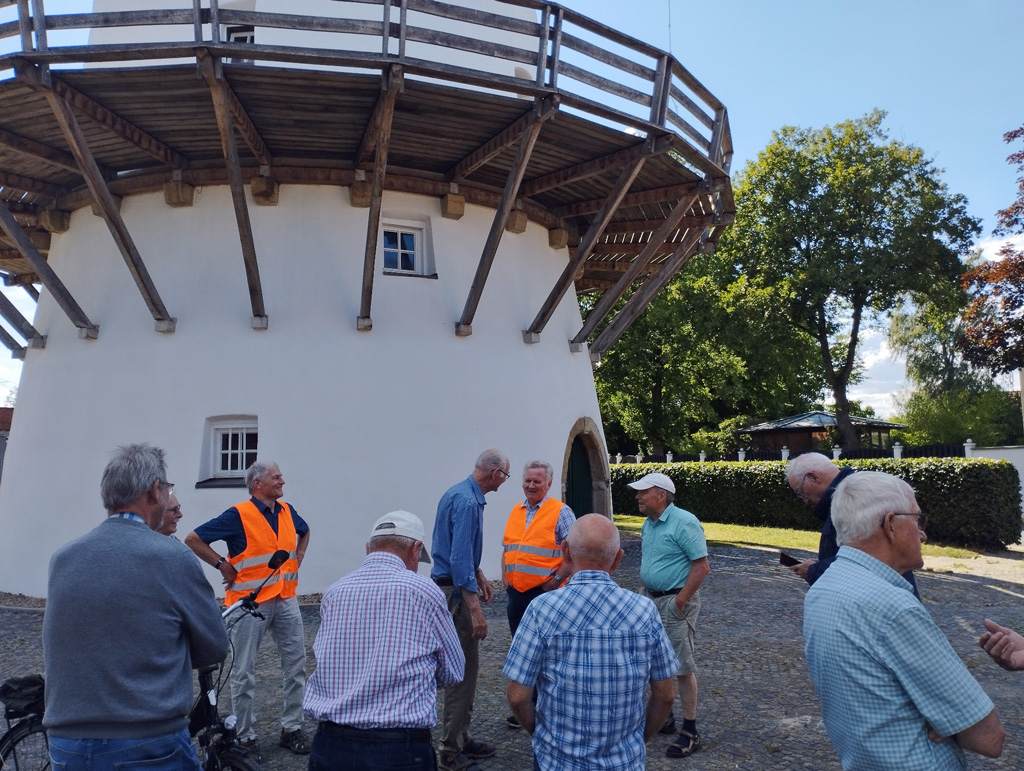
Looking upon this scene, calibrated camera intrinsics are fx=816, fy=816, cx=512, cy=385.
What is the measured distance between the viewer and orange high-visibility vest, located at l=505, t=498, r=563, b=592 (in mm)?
5113

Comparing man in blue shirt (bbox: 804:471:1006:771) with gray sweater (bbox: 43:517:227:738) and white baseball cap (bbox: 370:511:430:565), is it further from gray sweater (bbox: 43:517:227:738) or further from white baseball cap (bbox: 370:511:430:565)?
gray sweater (bbox: 43:517:227:738)

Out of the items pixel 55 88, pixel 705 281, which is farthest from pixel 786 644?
pixel 705 281

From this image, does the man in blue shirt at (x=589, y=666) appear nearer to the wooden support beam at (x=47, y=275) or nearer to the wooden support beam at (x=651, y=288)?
the wooden support beam at (x=47, y=275)

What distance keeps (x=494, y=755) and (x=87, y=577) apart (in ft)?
9.75

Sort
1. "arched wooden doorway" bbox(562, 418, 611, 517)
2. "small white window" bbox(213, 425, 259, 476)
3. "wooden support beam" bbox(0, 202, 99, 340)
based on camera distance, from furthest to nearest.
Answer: "arched wooden doorway" bbox(562, 418, 611, 517), "small white window" bbox(213, 425, 259, 476), "wooden support beam" bbox(0, 202, 99, 340)

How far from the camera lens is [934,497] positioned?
15875 millimetres

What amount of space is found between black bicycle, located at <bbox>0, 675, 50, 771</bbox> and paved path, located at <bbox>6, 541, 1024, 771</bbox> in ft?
4.17

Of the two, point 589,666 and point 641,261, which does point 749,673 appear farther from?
point 641,261

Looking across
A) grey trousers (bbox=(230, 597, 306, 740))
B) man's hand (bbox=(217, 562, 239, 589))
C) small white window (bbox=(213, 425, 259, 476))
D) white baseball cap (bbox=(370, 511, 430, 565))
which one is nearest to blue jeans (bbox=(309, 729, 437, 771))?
white baseball cap (bbox=(370, 511, 430, 565))

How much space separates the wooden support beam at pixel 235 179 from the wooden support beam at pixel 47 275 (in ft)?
7.15

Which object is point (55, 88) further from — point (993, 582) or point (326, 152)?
point (993, 582)

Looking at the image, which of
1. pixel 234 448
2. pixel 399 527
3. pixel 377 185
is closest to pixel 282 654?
pixel 399 527

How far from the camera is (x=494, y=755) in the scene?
185 inches

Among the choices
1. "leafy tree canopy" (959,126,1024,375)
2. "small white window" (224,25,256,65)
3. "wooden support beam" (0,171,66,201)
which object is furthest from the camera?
A: "leafy tree canopy" (959,126,1024,375)
